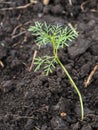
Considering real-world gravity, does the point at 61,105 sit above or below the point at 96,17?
below

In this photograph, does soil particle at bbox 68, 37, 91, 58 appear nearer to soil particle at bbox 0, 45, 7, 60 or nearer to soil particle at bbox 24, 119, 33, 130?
soil particle at bbox 0, 45, 7, 60

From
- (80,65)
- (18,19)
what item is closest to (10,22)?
(18,19)

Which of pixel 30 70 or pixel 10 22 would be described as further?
pixel 10 22

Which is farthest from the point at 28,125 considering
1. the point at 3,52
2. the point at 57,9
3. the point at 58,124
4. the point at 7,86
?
the point at 57,9

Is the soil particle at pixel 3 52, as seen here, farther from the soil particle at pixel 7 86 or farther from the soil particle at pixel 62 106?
the soil particle at pixel 62 106

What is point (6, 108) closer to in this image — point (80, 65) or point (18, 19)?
point (80, 65)

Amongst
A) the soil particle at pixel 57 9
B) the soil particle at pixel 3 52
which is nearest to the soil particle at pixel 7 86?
the soil particle at pixel 3 52

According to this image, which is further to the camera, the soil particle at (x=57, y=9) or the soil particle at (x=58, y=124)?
the soil particle at (x=57, y=9)

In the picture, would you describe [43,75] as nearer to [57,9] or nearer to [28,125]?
[28,125]
